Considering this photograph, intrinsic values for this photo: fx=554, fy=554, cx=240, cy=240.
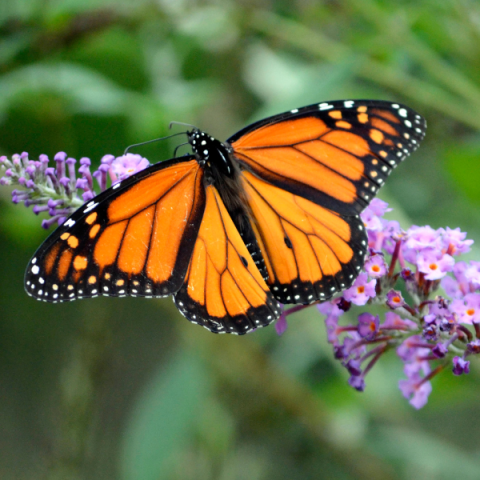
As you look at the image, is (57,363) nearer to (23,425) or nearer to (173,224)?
(23,425)

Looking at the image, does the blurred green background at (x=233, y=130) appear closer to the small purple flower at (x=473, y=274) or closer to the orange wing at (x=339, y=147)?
the orange wing at (x=339, y=147)

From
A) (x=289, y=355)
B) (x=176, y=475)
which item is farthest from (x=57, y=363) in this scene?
(x=289, y=355)

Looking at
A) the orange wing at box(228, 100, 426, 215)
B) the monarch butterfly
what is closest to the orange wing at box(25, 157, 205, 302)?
the monarch butterfly

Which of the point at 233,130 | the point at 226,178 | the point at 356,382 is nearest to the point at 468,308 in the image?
the point at 356,382

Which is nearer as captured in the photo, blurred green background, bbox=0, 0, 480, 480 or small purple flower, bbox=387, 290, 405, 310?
small purple flower, bbox=387, 290, 405, 310

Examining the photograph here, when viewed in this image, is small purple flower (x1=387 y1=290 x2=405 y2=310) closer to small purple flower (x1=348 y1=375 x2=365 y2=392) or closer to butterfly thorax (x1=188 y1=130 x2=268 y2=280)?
small purple flower (x1=348 y1=375 x2=365 y2=392)

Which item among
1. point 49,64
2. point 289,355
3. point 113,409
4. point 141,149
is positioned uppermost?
point 49,64

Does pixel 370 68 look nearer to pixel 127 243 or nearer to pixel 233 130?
pixel 233 130
